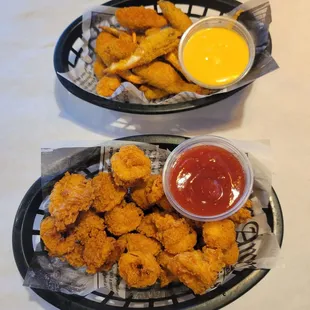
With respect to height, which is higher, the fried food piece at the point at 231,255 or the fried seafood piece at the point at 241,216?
the fried seafood piece at the point at 241,216

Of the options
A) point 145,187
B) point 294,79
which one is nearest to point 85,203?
point 145,187

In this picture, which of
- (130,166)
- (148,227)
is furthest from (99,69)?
(148,227)

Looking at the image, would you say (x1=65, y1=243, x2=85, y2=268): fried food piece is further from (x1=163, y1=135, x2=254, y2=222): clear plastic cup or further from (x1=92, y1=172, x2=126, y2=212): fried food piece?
(x1=163, y1=135, x2=254, y2=222): clear plastic cup

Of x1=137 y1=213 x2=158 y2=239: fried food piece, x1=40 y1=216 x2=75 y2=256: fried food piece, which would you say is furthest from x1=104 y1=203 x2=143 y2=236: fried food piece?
x1=40 y1=216 x2=75 y2=256: fried food piece

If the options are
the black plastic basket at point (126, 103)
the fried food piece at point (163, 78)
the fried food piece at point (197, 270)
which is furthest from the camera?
the fried food piece at point (163, 78)

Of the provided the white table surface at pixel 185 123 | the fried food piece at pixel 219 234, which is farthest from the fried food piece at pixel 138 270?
the white table surface at pixel 185 123

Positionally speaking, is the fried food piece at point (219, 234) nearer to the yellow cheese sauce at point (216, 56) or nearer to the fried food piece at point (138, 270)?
the fried food piece at point (138, 270)
